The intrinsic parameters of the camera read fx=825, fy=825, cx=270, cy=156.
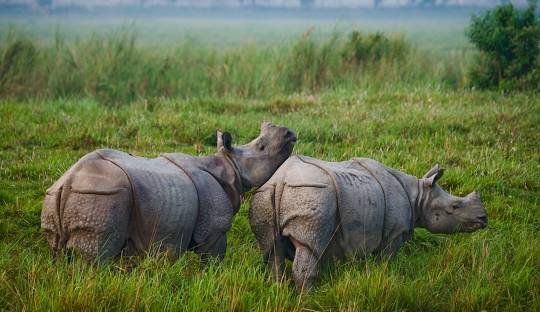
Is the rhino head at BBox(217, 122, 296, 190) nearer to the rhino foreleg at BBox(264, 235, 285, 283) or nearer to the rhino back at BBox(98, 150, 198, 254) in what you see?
the rhino back at BBox(98, 150, 198, 254)

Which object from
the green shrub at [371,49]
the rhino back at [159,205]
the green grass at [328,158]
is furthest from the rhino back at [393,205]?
the green shrub at [371,49]

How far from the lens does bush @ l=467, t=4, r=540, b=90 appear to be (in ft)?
46.8

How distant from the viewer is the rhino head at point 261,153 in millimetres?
6184

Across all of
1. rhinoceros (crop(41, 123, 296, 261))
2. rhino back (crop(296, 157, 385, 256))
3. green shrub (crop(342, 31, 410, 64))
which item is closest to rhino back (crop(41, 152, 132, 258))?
rhinoceros (crop(41, 123, 296, 261))

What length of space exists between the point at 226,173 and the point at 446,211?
1.70m

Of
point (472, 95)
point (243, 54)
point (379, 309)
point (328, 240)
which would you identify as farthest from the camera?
point (243, 54)

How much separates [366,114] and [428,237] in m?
4.71

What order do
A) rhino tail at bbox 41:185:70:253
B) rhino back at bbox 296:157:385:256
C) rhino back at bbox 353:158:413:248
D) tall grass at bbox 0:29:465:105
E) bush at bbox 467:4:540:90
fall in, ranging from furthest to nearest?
1. tall grass at bbox 0:29:465:105
2. bush at bbox 467:4:540:90
3. rhino back at bbox 353:158:413:248
4. rhino back at bbox 296:157:385:256
5. rhino tail at bbox 41:185:70:253

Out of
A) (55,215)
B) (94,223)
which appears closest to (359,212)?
(94,223)

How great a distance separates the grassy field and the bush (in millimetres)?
833

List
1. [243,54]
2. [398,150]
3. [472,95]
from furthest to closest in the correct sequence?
[243,54]
[472,95]
[398,150]

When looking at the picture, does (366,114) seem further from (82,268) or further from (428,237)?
(82,268)

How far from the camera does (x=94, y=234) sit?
16.8ft

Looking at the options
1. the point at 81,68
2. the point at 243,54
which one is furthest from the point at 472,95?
the point at 81,68
